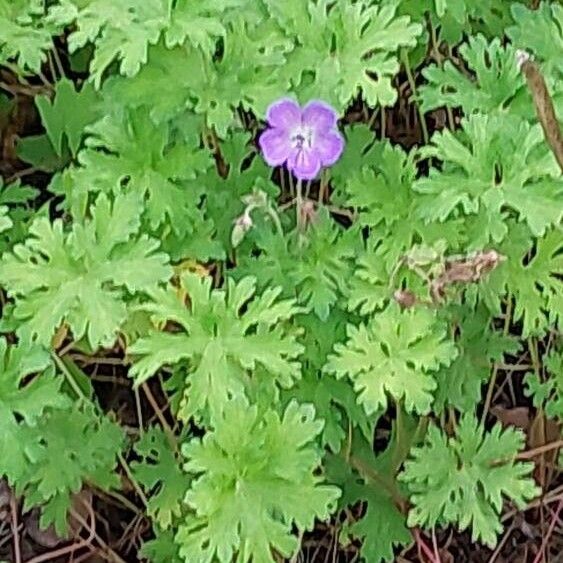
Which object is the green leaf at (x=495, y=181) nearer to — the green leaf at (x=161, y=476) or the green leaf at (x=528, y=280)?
the green leaf at (x=528, y=280)

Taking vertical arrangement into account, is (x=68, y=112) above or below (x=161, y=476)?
above

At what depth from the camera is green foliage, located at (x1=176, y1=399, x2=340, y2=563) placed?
5.17ft

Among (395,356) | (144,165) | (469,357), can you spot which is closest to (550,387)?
(469,357)

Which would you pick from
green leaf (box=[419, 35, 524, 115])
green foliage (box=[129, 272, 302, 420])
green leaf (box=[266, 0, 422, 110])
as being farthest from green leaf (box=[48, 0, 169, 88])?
green leaf (box=[419, 35, 524, 115])

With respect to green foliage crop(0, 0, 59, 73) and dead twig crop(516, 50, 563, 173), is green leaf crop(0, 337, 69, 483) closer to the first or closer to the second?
green foliage crop(0, 0, 59, 73)

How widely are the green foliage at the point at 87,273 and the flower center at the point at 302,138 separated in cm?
20

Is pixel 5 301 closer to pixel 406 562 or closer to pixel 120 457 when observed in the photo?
pixel 120 457

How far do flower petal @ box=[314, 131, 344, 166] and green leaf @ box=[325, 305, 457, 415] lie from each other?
0.66 feet

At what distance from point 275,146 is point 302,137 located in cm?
5

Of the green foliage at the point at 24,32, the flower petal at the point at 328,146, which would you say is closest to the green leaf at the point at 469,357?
the flower petal at the point at 328,146

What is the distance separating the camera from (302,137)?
66.4 inches

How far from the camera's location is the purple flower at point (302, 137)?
5.55 ft

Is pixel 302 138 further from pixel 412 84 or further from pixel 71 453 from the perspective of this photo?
pixel 71 453

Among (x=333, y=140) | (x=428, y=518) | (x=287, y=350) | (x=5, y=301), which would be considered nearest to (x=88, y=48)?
(x=5, y=301)
